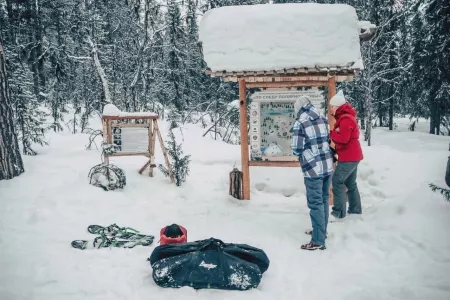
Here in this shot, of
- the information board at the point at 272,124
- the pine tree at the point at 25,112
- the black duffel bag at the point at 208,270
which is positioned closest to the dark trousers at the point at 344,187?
the information board at the point at 272,124

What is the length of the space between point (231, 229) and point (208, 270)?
202 centimetres

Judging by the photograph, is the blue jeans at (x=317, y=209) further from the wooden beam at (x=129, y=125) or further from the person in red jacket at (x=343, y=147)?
the wooden beam at (x=129, y=125)

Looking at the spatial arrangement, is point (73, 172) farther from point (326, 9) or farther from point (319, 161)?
point (326, 9)

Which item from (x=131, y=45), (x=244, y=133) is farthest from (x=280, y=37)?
(x=131, y=45)

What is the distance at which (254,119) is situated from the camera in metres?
6.85

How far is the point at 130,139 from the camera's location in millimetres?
7586

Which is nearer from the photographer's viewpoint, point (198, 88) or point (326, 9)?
point (326, 9)

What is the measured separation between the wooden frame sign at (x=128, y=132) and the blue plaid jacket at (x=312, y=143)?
3827mm

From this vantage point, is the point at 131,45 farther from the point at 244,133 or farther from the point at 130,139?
the point at 244,133

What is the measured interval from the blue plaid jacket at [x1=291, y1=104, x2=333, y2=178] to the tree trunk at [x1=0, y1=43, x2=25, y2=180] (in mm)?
5390

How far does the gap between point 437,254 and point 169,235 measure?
3373 mm

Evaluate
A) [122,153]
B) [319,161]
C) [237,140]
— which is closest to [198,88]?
[237,140]

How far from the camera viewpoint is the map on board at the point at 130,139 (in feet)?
24.6

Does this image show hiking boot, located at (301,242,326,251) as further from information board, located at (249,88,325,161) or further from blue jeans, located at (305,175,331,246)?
information board, located at (249,88,325,161)
